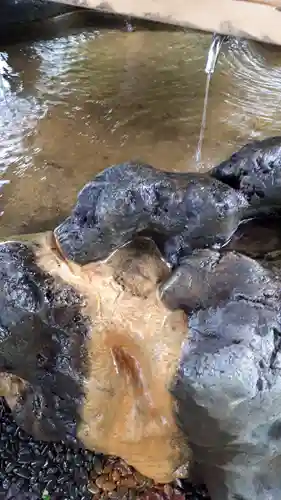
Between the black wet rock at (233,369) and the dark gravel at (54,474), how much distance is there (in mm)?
336

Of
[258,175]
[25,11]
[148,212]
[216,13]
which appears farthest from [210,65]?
[148,212]

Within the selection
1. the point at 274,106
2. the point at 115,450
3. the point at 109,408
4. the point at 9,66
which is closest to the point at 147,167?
the point at 109,408

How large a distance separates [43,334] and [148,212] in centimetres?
53

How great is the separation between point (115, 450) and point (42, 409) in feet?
0.99

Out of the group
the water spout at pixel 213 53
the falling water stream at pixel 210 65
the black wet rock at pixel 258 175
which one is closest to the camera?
the black wet rock at pixel 258 175

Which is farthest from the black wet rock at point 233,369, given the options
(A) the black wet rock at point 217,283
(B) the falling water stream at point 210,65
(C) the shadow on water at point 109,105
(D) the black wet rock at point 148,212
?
(B) the falling water stream at point 210,65

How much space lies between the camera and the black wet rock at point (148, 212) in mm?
2051

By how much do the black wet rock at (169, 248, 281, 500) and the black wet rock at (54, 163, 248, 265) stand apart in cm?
14

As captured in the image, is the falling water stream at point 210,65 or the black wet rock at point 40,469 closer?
the black wet rock at point 40,469

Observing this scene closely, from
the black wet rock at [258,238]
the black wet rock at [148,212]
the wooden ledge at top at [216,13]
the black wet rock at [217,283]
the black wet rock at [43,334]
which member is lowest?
the black wet rock at [43,334]

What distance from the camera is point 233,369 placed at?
177 centimetres

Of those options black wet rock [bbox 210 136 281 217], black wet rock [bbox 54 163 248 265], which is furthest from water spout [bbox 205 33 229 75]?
black wet rock [bbox 54 163 248 265]

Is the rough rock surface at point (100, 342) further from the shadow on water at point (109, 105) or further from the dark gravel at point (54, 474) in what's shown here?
the shadow on water at point (109, 105)

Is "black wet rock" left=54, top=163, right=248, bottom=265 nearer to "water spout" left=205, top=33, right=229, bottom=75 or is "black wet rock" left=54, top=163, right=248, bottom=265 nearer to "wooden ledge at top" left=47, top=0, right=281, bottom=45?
"wooden ledge at top" left=47, top=0, right=281, bottom=45
